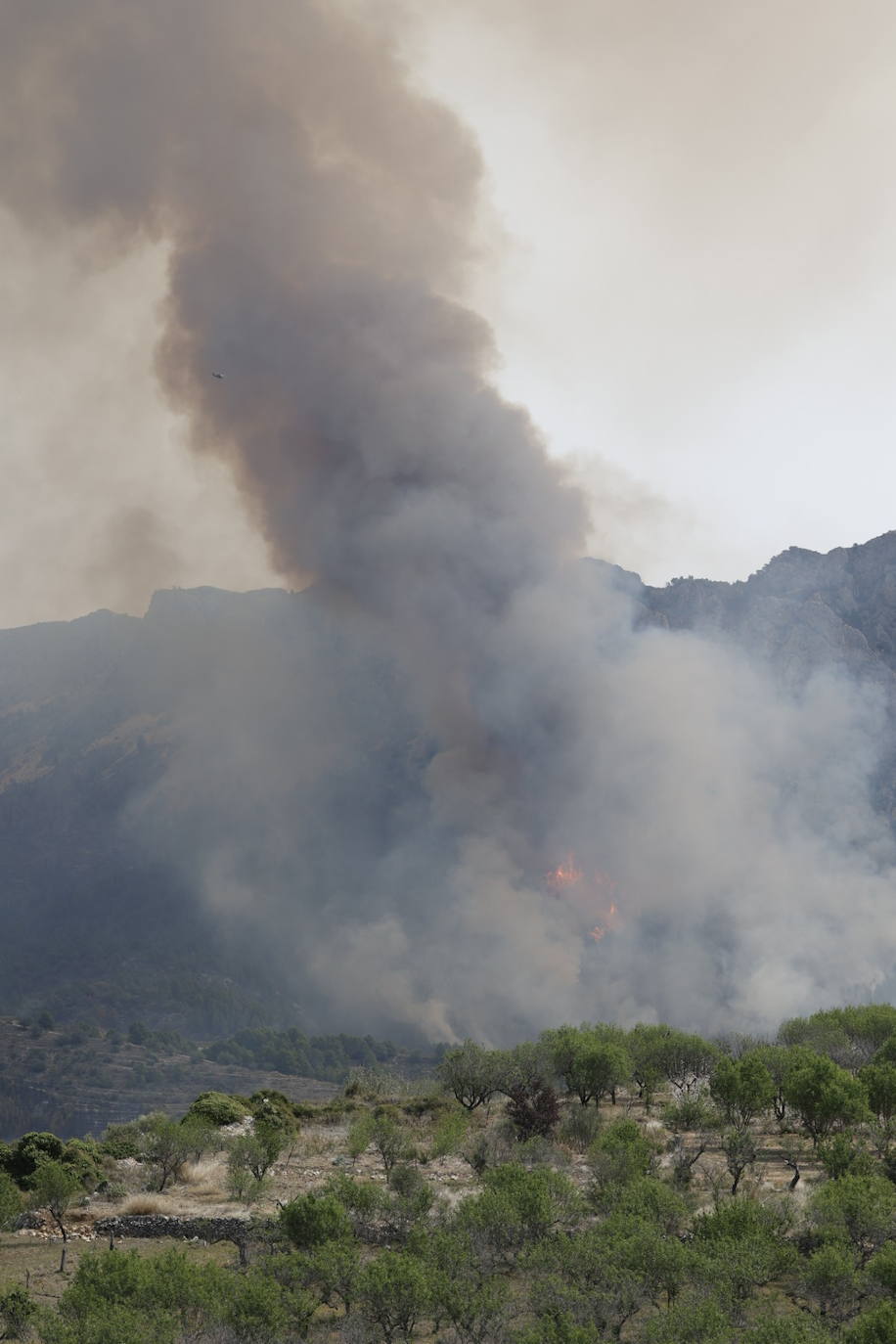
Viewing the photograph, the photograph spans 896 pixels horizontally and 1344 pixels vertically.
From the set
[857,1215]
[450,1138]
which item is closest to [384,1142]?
[450,1138]

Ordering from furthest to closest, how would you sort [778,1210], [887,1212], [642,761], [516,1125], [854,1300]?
[642,761] < [516,1125] < [778,1210] < [887,1212] < [854,1300]

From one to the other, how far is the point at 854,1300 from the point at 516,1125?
32.7m

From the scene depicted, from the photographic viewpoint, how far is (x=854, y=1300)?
109 ft

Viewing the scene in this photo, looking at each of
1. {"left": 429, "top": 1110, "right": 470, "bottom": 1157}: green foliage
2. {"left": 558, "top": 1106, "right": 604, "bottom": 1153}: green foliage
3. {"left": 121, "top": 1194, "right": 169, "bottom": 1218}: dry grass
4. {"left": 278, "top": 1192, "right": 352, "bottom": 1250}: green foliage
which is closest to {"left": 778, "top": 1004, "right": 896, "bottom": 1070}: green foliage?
{"left": 558, "top": 1106, "right": 604, "bottom": 1153}: green foliage

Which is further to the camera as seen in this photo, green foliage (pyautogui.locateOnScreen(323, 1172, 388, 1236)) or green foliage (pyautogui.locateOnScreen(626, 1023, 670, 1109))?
green foliage (pyautogui.locateOnScreen(626, 1023, 670, 1109))

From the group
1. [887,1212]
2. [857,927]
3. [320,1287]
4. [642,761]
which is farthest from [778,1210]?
[857,927]

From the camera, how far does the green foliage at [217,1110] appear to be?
7597 cm

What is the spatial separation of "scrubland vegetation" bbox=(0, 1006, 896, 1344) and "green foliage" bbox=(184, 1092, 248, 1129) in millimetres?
293

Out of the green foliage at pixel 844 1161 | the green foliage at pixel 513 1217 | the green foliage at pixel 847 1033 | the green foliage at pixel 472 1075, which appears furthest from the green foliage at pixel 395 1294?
the green foliage at pixel 847 1033

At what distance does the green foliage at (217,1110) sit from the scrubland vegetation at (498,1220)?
29 centimetres

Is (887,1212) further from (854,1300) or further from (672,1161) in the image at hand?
(672,1161)

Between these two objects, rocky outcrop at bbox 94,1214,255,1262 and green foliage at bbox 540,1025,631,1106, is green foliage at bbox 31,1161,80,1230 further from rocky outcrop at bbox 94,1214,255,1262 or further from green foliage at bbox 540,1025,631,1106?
green foliage at bbox 540,1025,631,1106

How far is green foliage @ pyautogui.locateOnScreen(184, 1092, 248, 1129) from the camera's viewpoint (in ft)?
249

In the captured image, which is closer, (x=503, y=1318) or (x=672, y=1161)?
(x=503, y=1318)
